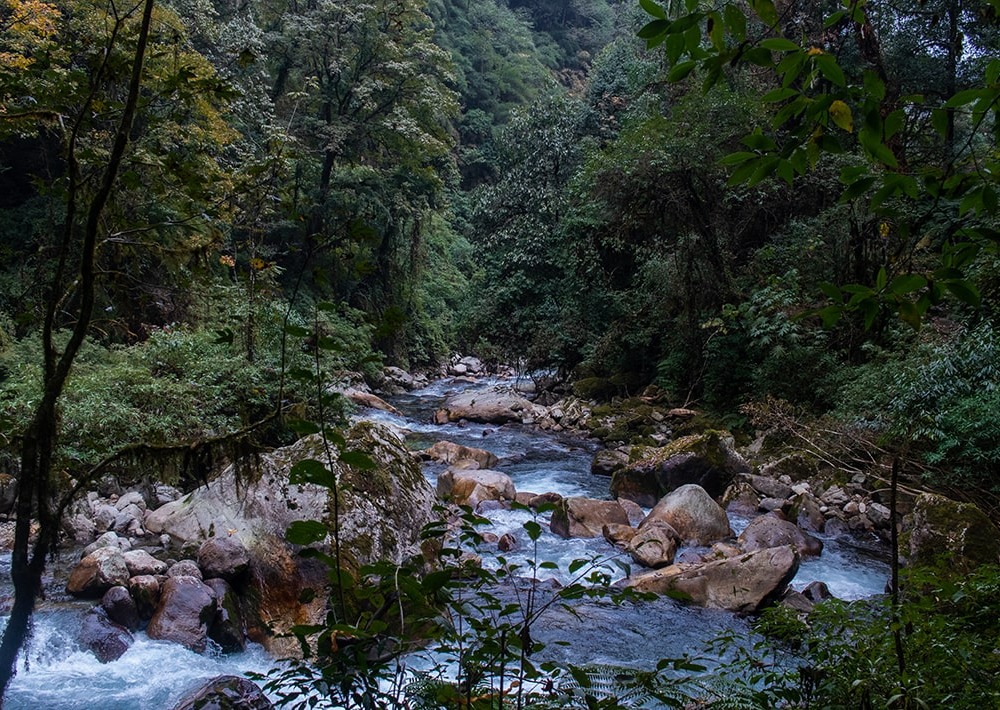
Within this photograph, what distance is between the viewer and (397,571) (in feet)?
5.01

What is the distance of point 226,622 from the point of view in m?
4.49

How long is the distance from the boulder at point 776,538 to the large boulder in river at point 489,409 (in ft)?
24.7

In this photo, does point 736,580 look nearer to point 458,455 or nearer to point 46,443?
point 46,443

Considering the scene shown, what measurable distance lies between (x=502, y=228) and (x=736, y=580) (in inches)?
566

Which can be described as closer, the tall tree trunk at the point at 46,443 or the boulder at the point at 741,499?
the tall tree trunk at the point at 46,443

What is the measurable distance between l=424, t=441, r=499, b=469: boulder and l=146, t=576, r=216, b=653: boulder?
5574mm

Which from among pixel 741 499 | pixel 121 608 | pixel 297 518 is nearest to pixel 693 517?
pixel 741 499

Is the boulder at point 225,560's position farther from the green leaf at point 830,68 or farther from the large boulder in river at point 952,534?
the large boulder in river at point 952,534

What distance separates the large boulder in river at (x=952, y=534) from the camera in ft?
15.9

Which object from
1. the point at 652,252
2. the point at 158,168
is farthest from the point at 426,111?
the point at 158,168

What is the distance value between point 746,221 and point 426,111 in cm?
918

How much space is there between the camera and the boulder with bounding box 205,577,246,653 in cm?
444

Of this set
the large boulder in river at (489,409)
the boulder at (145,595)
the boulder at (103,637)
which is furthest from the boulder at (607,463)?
the boulder at (103,637)

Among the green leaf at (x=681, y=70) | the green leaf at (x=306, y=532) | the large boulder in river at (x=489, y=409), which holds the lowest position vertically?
the large boulder in river at (x=489, y=409)
